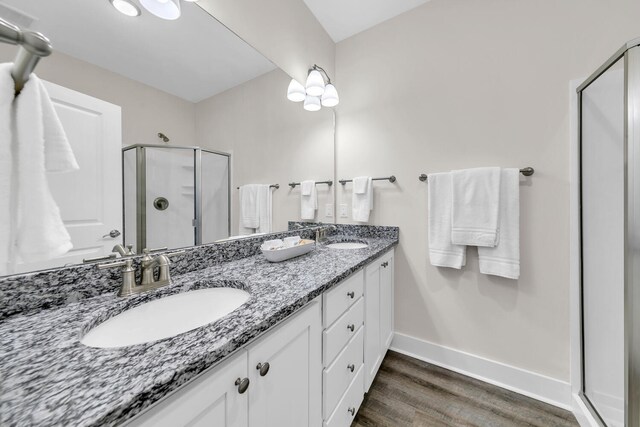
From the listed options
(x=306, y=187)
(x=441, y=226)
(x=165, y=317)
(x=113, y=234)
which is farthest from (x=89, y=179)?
(x=441, y=226)

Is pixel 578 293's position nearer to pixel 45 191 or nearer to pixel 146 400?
pixel 146 400

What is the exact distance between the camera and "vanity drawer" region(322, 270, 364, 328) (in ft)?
2.78

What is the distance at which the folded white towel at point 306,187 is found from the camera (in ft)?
5.71

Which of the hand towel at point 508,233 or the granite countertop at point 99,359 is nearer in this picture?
the granite countertop at point 99,359

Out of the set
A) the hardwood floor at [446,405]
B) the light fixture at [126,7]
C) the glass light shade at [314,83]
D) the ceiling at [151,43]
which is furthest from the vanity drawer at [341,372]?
the glass light shade at [314,83]

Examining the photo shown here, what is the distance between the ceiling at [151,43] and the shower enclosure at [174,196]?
260 mm

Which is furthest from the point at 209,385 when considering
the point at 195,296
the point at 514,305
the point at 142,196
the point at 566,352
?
the point at 566,352

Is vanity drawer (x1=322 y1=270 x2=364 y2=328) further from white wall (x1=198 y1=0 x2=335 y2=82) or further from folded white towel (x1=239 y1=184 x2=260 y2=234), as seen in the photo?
white wall (x1=198 y1=0 x2=335 y2=82)

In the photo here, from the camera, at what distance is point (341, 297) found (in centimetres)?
95

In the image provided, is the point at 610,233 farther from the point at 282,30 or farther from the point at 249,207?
the point at 282,30

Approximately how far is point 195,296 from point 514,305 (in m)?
1.71

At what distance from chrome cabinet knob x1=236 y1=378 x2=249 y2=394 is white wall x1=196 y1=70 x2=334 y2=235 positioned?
0.79 meters

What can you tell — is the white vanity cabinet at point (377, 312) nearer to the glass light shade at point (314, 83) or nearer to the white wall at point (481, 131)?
the white wall at point (481, 131)

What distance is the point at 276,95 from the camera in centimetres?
152
